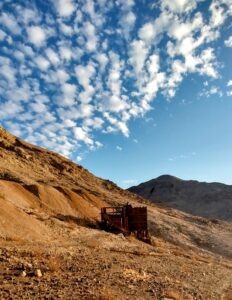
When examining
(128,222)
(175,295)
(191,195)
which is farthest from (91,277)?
(191,195)

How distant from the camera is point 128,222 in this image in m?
35.8

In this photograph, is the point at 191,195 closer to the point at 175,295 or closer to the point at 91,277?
the point at 175,295

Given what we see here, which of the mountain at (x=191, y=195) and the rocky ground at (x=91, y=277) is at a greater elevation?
the mountain at (x=191, y=195)

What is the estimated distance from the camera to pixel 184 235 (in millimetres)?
43188

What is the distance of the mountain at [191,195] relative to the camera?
103 metres

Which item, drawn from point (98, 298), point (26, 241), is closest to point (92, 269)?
point (98, 298)

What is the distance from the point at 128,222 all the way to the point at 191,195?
88.5 meters

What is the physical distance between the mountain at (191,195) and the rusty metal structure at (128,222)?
62296 millimetres

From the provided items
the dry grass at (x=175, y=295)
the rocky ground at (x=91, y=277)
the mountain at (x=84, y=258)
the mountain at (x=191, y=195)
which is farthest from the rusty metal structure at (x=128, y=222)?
the mountain at (x=191, y=195)

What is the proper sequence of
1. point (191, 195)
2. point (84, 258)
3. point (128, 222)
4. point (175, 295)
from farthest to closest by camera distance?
point (191, 195) < point (128, 222) < point (84, 258) < point (175, 295)

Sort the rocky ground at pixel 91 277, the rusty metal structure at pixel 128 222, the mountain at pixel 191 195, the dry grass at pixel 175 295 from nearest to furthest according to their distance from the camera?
the rocky ground at pixel 91 277, the dry grass at pixel 175 295, the rusty metal structure at pixel 128 222, the mountain at pixel 191 195

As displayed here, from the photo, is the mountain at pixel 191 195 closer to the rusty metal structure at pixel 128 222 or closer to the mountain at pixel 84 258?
the mountain at pixel 84 258

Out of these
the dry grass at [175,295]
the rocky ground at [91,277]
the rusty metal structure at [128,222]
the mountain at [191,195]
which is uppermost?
the mountain at [191,195]

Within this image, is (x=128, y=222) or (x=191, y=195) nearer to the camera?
(x=128, y=222)
